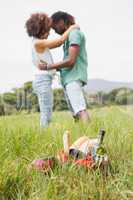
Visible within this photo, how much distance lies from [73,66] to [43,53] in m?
0.32

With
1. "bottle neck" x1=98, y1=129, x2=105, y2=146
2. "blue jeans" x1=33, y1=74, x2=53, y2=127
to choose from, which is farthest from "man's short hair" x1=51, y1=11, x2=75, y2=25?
"bottle neck" x1=98, y1=129, x2=105, y2=146

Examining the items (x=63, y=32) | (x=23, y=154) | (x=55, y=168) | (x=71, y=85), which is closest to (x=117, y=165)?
(x=55, y=168)

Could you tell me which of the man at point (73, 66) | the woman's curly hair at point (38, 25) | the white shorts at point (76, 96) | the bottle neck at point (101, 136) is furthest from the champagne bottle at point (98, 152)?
the woman's curly hair at point (38, 25)

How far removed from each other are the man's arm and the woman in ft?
0.24

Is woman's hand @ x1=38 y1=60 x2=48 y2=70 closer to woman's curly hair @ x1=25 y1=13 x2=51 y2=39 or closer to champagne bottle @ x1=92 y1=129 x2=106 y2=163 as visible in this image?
woman's curly hair @ x1=25 y1=13 x2=51 y2=39

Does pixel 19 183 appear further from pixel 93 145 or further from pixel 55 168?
pixel 93 145

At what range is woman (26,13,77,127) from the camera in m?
5.30

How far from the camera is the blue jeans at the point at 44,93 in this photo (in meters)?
5.29

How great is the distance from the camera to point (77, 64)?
5.37 metres

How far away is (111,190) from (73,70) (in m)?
3.19

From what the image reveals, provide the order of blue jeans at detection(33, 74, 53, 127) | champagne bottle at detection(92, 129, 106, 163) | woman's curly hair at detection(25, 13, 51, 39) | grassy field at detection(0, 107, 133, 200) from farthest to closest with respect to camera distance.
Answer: woman's curly hair at detection(25, 13, 51, 39) → blue jeans at detection(33, 74, 53, 127) → champagne bottle at detection(92, 129, 106, 163) → grassy field at detection(0, 107, 133, 200)

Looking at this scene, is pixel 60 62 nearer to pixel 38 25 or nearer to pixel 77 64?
pixel 77 64

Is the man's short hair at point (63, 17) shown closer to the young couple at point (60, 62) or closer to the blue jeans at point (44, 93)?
the young couple at point (60, 62)

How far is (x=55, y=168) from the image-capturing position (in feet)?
8.09
